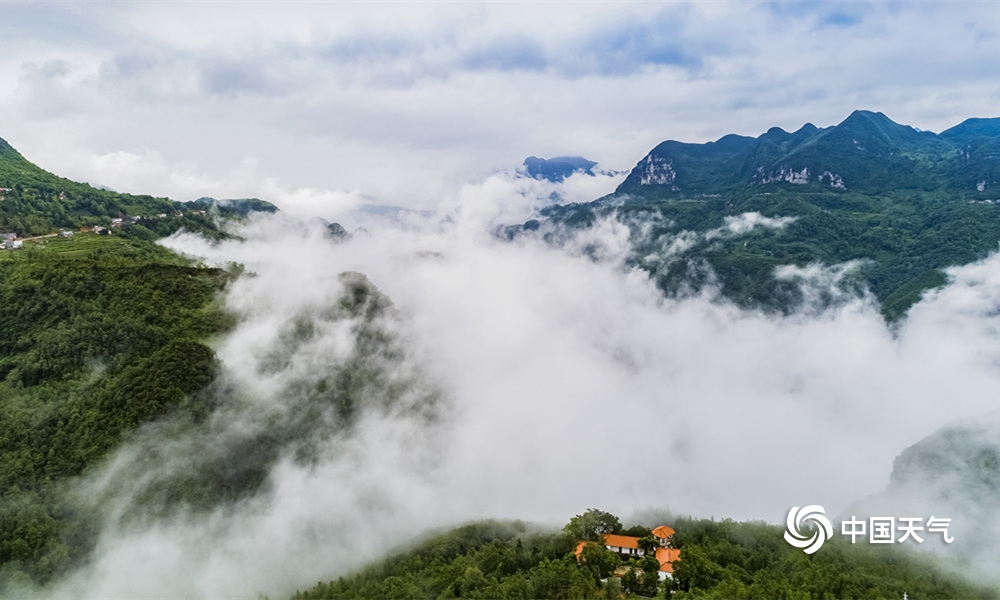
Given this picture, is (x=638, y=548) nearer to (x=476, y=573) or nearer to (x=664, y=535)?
(x=664, y=535)

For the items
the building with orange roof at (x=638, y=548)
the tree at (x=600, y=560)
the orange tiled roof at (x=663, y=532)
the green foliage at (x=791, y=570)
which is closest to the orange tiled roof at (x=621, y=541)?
the building with orange roof at (x=638, y=548)

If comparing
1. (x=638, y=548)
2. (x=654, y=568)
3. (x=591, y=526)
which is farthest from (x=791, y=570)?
(x=591, y=526)

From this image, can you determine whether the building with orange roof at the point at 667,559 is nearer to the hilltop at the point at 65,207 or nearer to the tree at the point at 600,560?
the tree at the point at 600,560

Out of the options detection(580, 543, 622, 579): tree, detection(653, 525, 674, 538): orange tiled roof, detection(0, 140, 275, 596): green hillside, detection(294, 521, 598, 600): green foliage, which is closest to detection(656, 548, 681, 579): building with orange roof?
detection(653, 525, 674, 538): orange tiled roof

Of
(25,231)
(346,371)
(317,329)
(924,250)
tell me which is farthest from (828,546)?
(924,250)

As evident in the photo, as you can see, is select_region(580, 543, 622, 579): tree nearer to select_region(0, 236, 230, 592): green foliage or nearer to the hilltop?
select_region(0, 236, 230, 592): green foliage

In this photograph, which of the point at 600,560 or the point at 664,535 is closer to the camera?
the point at 600,560
